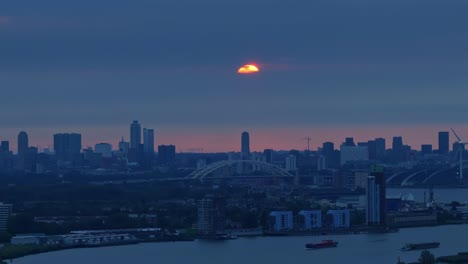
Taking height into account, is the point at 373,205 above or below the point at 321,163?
below

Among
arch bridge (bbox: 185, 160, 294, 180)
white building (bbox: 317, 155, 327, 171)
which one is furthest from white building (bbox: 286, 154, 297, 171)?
arch bridge (bbox: 185, 160, 294, 180)

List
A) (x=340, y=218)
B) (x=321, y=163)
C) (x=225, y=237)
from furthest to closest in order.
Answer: (x=321, y=163) → (x=340, y=218) → (x=225, y=237)

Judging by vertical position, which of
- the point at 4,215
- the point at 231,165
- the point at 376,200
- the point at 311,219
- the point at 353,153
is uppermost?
the point at 353,153

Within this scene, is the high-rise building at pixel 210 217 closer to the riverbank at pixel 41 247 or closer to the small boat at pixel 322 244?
the riverbank at pixel 41 247

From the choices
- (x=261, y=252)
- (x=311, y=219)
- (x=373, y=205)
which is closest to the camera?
(x=261, y=252)

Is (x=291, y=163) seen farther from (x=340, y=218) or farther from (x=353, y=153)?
(x=340, y=218)

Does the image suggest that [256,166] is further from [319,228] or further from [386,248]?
[386,248]

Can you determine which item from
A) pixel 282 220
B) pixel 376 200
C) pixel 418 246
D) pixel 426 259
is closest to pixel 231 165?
pixel 376 200

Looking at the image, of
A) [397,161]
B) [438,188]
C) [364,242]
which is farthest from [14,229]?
[397,161]
